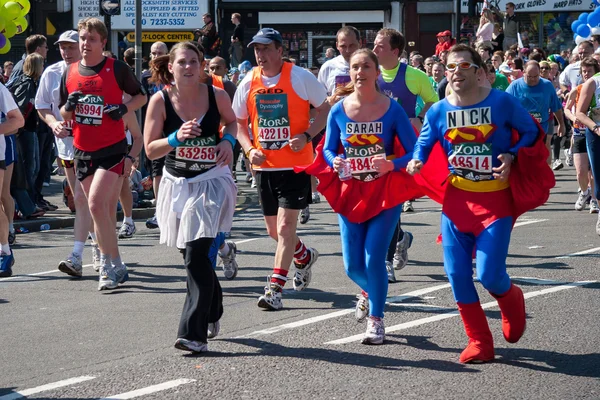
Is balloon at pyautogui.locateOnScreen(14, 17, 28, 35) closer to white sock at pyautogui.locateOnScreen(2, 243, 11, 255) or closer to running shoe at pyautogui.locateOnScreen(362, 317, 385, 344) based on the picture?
white sock at pyautogui.locateOnScreen(2, 243, 11, 255)

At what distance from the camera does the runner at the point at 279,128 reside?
28.1ft

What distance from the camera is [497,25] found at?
27.0 m

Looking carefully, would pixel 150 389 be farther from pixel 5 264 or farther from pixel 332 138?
pixel 5 264

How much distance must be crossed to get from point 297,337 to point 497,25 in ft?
68.1

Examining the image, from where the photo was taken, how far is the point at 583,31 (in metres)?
23.0

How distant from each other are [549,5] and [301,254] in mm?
27008

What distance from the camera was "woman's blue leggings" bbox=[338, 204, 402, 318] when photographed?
23.8ft

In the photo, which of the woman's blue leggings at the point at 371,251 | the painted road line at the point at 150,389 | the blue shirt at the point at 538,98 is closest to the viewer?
the painted road line at the point at 150,389

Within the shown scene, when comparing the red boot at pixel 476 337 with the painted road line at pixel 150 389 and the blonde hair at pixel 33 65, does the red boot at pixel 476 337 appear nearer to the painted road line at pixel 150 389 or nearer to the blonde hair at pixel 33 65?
the painted road line at pixel 150 389

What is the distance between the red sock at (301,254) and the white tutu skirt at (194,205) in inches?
65.0

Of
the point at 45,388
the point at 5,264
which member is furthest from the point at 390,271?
the point at 45,388

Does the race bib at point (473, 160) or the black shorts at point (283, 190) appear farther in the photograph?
the black shorts at point (283, 190)

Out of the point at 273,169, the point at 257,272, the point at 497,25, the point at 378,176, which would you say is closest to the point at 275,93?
the point at 273,169

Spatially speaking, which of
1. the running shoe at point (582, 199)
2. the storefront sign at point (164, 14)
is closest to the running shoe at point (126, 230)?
the running shoe at point (582, 199)
